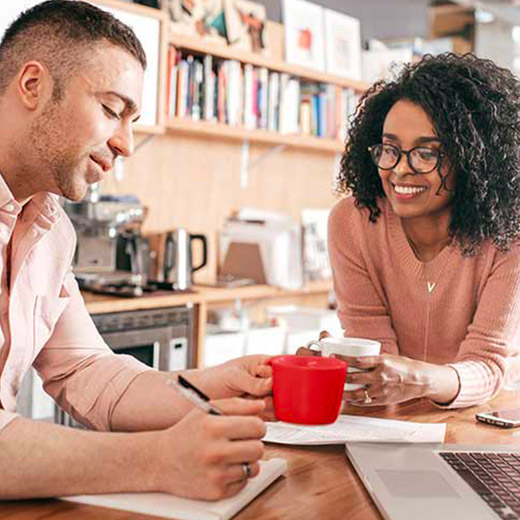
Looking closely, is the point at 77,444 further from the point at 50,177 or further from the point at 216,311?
the point at 216,311

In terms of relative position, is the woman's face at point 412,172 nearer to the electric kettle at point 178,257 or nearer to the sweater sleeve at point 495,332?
the sweater sleeve at point 495,332

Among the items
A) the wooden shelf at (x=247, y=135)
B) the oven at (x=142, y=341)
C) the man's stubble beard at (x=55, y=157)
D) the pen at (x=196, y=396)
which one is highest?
the wooden shelf at (x=247, y=135)

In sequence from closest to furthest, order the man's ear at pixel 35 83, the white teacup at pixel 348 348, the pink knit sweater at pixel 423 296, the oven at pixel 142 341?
the man's ear at pixel 35 83 → the white teacup at pixel 348 348 → the pink knit sweater at pixel 423 296 → the oven at pixel 142 341

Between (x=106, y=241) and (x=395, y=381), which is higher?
(x=106, y=241)

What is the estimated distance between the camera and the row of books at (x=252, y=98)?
3732mm

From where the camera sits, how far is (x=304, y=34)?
14.5ft

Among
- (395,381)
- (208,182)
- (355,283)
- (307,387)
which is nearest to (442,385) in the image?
(395,381)

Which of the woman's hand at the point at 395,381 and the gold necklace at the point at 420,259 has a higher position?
the gold necklace at the point at 420,259

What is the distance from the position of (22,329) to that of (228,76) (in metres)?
2.74

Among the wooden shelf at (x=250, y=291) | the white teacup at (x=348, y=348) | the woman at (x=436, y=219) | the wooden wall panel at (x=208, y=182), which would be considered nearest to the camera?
the white teacup at (x=348, y=348)

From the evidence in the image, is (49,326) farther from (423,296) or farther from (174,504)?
(423,296)

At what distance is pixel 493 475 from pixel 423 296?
872 mm

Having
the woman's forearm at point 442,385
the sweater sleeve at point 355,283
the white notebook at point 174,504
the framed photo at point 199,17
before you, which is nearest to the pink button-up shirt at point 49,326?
the white notebook at point 174,504

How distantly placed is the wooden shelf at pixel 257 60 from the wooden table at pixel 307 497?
269 centimetres
